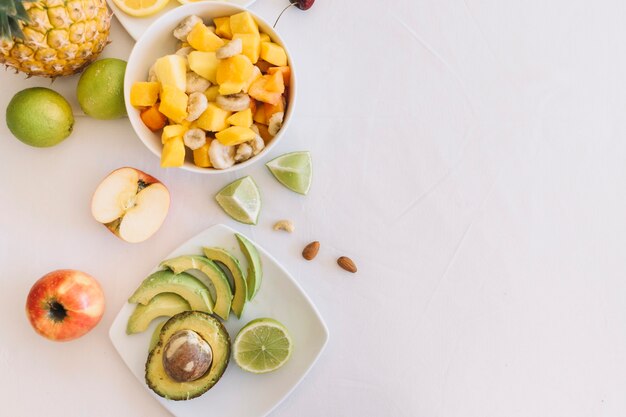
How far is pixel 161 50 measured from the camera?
985 millimetres

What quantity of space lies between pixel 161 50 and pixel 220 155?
22 centimetres

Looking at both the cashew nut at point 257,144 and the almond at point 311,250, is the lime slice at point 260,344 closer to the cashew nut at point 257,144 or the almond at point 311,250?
the almond at point 311,250

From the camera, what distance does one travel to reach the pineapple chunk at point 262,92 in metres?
0.94

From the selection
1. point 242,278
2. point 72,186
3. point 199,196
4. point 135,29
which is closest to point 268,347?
point 242,278

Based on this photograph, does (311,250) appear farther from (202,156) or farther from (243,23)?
(243,23)

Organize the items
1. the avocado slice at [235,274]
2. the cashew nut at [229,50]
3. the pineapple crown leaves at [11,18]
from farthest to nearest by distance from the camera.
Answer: the avocado slice at [235,274]
the cashew nut at [229,50]
the pineapple crown leaves at [11,18]

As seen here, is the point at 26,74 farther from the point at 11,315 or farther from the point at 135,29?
the point at 11,315

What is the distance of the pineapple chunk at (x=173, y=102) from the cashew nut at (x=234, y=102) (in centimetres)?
6

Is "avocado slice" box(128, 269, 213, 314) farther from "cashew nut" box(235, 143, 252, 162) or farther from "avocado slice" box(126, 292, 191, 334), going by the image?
"cashew nut" box(235, 143, 252, 162)

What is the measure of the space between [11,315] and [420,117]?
81 centimetres

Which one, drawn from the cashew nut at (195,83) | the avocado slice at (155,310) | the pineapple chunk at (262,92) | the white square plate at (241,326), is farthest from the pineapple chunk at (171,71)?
the avocado slice at (155,310)

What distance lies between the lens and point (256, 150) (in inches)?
37.3

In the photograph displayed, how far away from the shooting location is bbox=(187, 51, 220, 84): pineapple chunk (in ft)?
3.03

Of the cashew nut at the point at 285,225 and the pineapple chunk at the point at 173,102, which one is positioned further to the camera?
the cashew nut at the point at 285,225
